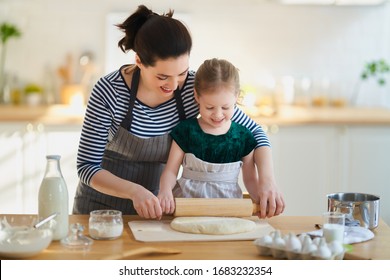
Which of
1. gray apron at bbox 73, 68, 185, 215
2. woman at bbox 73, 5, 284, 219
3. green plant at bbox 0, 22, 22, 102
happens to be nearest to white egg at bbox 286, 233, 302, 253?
Answer: woman at bbox 73, 5, 284, 219

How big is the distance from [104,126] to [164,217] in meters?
0.38

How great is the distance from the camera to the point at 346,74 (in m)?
5.26

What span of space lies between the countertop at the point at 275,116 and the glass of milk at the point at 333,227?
247 centimetres

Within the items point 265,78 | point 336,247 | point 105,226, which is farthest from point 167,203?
point 265,78

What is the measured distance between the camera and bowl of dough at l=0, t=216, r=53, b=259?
1.95m

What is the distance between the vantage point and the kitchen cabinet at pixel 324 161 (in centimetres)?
466

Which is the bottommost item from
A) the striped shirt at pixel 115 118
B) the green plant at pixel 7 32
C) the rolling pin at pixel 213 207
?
the rolling pin at pixel 213 207

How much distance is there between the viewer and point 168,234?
7.19ft

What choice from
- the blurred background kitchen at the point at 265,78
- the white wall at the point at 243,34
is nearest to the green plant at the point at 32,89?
the blurred background kitchen at the point at 265,78

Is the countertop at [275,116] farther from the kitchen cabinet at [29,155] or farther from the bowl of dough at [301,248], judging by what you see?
the bowl of dough at [301,248]

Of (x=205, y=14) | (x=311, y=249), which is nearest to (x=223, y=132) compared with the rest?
(x=311, y=249)

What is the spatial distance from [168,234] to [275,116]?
2592 millimetres

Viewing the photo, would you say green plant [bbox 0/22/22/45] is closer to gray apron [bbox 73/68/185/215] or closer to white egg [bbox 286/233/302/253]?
→ gray apron [bbox 73/68/185/215]

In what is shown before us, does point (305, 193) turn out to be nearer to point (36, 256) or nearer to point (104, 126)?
point (104, 126)
